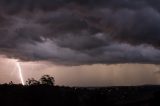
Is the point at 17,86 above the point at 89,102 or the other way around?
above

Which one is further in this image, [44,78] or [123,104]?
[44,78]

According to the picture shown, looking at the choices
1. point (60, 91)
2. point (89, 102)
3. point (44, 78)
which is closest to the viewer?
point (89, 102)

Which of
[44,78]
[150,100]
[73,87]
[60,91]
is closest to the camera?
[150,100]

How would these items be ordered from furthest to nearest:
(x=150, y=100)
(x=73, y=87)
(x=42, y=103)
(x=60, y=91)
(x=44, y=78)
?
(x=44, y=78), (x=73, y=87), (x=60, y=91), (x=42, y=103), (x=150, y=100)

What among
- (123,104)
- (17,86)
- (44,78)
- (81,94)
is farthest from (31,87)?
(123,104)

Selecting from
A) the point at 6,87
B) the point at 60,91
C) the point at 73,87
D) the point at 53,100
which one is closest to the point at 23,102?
the point at 6,87

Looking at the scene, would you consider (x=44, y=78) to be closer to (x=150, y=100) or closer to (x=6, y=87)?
(x=6, y=87)

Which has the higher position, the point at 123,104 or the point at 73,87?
the point at 73,87

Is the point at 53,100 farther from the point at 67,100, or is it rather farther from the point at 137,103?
the point at 137,103

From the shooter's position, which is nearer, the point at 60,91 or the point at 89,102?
the point at 89,102
